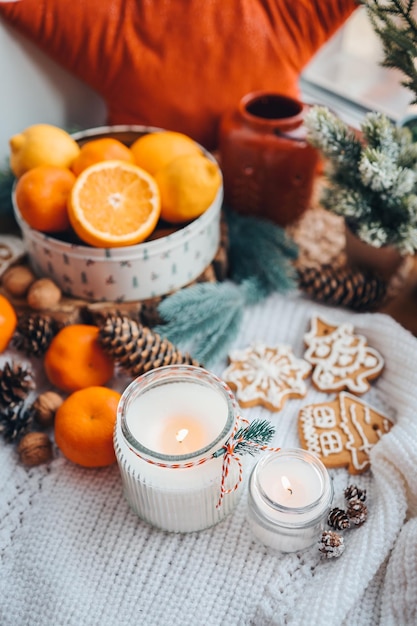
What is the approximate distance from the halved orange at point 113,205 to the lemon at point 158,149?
6 centimetres

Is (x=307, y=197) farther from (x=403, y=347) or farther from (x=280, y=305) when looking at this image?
(x=403, y=347)

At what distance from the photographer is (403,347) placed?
2.82ft

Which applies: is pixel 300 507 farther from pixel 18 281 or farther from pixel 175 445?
→ pixel 18 281

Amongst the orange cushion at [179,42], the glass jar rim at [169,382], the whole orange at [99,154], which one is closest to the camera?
the glass jar rim at [169,382]

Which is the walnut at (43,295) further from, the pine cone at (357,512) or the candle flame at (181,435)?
the pine cone at (357,512)

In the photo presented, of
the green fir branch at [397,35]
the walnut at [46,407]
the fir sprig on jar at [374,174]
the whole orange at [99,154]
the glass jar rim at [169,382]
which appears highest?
the green fir branch at [397,35]

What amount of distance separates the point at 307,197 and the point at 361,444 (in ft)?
1.48

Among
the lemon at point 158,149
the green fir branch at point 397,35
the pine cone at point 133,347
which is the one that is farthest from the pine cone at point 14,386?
the green fir branch at point 397,35

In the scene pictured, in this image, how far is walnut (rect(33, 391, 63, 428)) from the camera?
2.69ft

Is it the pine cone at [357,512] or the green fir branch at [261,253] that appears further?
the green fir branch at [261,253]

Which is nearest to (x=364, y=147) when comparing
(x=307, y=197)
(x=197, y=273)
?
(x=307, y=197)

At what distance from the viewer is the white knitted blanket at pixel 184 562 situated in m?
0.66

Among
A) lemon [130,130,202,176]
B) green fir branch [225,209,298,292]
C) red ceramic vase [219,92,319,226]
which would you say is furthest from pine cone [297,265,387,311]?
lemon [130,130,202,176]

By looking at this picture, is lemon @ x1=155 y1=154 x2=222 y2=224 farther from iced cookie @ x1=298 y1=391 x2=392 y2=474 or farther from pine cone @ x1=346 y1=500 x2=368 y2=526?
pine cone @ x1=346 y1=500 x2=368 y2=526
